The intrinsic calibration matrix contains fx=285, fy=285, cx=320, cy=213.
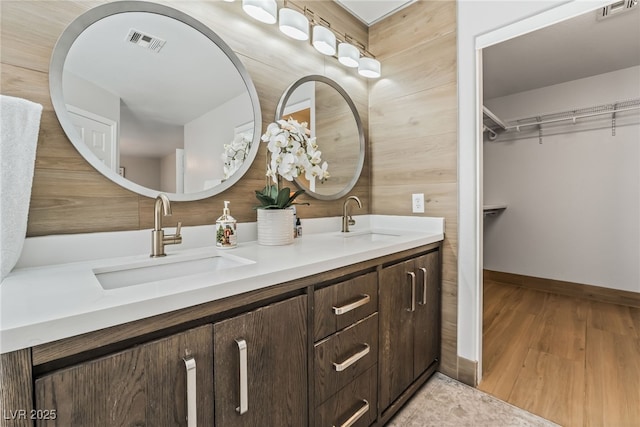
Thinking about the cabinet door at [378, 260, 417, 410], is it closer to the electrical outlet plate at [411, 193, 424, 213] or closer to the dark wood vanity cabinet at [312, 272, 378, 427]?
the dark wood vanity cabinet at [312, 272, 378, 427]

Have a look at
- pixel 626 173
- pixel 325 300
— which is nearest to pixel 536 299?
pixel 626 173

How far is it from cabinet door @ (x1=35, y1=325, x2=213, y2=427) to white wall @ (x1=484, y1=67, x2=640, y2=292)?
3843 millimetres

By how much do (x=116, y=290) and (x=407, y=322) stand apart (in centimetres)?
124

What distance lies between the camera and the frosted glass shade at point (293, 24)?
1479 mm

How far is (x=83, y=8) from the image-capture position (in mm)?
1015

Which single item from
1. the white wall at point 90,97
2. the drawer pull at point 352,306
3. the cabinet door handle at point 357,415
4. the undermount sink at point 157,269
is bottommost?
the cabinet door handle at point 357,415

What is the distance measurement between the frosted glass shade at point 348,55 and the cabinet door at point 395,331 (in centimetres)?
136

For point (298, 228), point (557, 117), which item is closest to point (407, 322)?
point (298, 228)

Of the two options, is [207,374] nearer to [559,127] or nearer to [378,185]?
[378,185]

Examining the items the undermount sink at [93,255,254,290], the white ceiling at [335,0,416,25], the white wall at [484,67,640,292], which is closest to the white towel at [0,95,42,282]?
the undermount sink at [93,255,254,290]

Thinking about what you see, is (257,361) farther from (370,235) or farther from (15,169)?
(370,235)

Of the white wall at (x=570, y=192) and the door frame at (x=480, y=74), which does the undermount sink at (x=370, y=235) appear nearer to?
the door frame at (x=480, y=74)

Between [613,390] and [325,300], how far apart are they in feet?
6.07

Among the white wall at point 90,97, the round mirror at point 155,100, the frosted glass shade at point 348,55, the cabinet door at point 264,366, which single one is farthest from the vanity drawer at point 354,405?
the frosted glass shade at point 348,55
